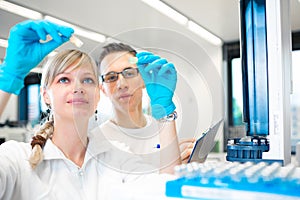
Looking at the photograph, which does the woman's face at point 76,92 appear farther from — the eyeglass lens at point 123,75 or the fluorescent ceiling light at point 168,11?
the fluorescent ceiling light at point 168,11

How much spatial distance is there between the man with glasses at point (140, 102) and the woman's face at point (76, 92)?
49 millimetres

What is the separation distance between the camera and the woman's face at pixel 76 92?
2.86 feet

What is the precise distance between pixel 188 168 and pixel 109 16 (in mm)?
2840

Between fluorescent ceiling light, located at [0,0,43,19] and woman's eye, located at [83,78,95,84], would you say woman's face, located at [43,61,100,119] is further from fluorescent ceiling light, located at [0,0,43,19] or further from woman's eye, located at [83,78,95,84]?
fluorescent ceiling light, located at [0,0,43,19]

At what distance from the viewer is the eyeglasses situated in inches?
32.5

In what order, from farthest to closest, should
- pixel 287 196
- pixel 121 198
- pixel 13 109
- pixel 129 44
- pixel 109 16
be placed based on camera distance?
pixel 13 109 → pixel 109 16 → pixel 129 44 → pixel 121 198 → pixel 287 196

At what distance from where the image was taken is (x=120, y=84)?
0.83 m

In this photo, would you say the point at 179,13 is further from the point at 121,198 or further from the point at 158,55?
the point at 121,198

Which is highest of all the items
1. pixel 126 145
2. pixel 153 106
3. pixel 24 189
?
pixel 153 106

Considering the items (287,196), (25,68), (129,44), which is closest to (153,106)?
(129,44)

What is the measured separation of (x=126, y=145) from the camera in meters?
0.91

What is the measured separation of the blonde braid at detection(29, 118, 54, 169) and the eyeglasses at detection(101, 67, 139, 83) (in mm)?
269

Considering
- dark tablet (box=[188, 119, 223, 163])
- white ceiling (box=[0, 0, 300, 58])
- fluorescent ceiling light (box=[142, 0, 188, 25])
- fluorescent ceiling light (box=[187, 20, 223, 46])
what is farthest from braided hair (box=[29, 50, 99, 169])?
fluorescent ceiling light (box=[187, 20, 223, 46])

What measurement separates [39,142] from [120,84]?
316 millimetres
